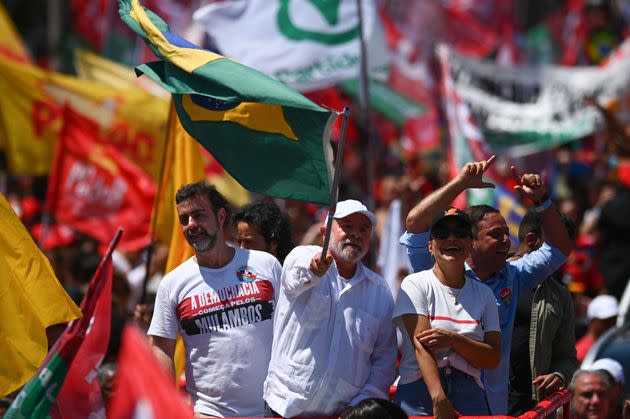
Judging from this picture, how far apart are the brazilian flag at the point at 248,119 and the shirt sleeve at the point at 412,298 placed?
52cm

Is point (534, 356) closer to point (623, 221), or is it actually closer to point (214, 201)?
point (214, 201)

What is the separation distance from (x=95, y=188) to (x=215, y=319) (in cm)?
648

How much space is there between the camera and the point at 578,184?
47.9 feet

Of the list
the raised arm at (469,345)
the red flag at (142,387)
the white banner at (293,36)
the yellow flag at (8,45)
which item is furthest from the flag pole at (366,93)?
the red flag at (142,387)

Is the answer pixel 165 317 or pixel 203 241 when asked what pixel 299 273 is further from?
pixel 165 317

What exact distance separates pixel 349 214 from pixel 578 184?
9.39 metres

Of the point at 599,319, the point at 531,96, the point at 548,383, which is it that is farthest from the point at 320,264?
the point at 531,96

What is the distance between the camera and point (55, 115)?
44.3 ft

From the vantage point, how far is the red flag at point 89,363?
230 inches

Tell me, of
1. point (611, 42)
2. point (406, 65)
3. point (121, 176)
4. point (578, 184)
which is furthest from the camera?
point (611, 42)

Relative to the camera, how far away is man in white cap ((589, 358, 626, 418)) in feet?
24.1

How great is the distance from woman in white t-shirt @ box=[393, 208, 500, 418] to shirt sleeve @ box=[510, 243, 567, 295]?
574 millimetres

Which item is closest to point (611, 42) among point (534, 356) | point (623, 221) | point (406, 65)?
point (406, 65)

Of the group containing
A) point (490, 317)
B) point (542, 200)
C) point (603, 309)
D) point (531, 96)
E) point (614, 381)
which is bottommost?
point (614, 381)
